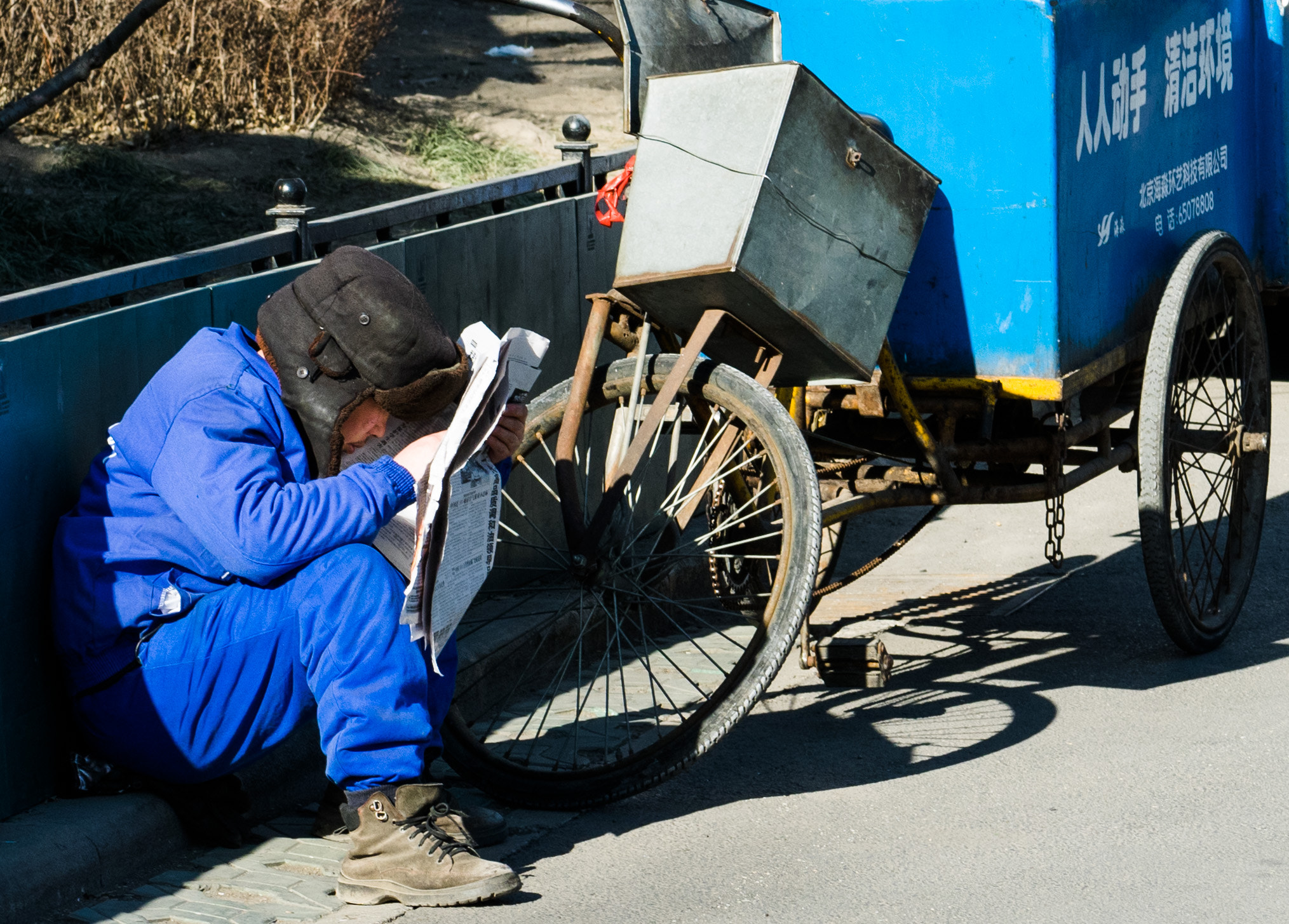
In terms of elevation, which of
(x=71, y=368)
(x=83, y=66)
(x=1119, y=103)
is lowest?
(x=71, y=368)

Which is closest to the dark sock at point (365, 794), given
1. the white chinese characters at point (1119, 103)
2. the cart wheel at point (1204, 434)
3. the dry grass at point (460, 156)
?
the cart wheel at point (1204, 434)

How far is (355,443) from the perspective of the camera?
3289 mm

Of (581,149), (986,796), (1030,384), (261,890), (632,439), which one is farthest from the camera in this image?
(581,149)

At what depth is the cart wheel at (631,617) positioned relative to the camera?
3.66 m

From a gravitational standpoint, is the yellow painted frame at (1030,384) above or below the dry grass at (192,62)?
below

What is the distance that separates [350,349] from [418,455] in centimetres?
26

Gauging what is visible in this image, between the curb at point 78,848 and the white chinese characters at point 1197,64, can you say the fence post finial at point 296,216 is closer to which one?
the curb at point 78,848

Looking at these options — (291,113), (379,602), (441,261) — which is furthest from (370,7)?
(379,602)

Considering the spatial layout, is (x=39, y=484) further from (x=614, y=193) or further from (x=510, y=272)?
(x=510, y=272)

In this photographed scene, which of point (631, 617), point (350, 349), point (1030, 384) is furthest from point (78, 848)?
point (1030, 384)

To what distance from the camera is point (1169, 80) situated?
4738 mm

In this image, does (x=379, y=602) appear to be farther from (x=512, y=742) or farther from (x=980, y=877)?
(x=980, y=877)

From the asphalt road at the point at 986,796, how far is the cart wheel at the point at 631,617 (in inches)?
8.4

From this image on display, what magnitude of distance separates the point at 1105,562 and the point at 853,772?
2384mm
